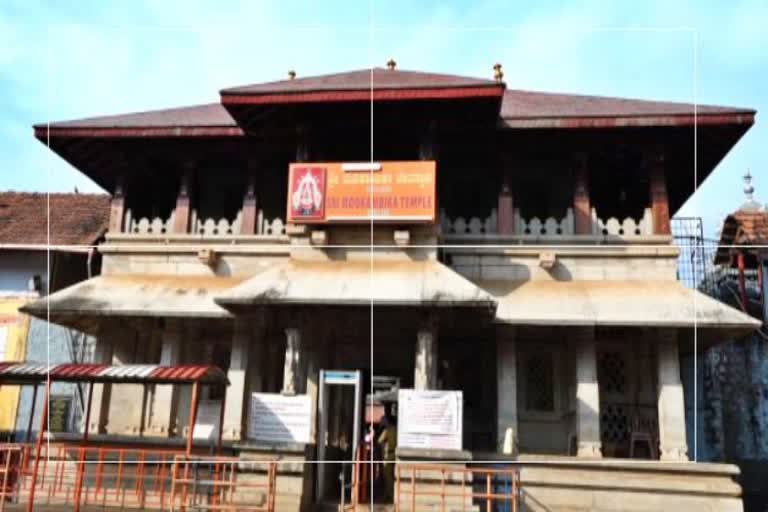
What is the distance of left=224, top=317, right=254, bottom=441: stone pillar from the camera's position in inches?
591

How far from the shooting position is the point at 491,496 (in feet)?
36.0

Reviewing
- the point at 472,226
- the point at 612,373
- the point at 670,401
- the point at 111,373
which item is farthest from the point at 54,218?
the point at 670,401

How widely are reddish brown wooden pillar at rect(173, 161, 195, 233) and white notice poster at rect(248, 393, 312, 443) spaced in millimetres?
5655

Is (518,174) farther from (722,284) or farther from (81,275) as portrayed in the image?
(81,275)

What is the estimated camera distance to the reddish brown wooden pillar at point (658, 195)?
15.8 m

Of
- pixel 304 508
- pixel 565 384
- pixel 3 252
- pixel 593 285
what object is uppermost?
pixel 3 252

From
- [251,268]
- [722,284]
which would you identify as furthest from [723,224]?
[251,268]

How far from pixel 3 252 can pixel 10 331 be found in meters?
2.31

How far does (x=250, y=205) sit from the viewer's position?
663 inches

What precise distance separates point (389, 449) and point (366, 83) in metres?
7.82

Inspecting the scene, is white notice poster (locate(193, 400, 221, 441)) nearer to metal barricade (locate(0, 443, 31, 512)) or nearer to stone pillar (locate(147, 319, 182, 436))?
stone pillar (locate(147, 319, 182, 436))

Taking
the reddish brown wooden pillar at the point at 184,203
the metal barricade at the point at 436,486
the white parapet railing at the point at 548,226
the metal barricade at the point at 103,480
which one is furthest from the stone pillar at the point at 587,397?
the reddish brown wooden pillar at the point at 184,203

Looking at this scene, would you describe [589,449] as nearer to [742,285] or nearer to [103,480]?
[742,285]

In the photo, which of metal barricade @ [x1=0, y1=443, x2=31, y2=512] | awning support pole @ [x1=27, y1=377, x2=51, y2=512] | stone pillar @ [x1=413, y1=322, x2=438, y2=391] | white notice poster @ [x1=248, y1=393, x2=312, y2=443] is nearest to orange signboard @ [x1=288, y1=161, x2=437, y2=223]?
stone pillar @ [x1=413, y1=322, x2=438, y2=391]
